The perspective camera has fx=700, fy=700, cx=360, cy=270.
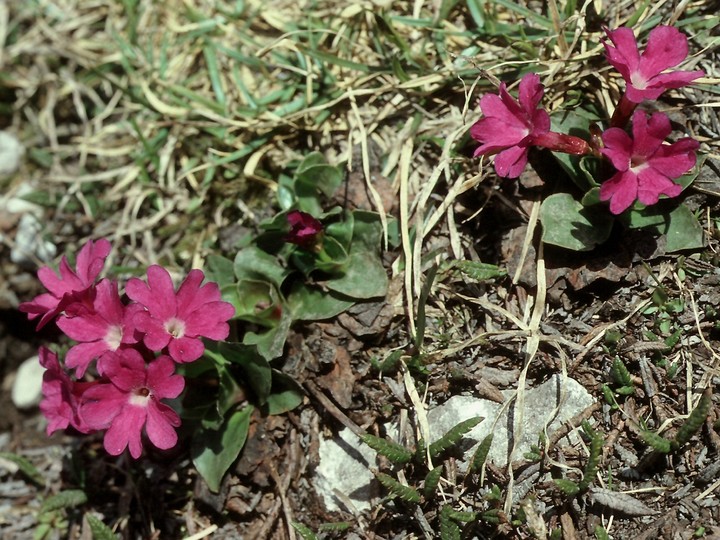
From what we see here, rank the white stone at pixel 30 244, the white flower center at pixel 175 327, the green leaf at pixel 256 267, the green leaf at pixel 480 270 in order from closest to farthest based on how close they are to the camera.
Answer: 1. the white flower center at pixel 175 327
2. the green leaf at pixel 480 270
3. the green leaf at pixel 256 267
4. the white stone at pixel 30 244

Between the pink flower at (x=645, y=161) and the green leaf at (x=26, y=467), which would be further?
the green leaf at (x=26, y=467)

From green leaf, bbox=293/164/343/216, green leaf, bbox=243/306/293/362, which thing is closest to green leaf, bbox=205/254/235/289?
green leaf, bbox=243/306/293/362

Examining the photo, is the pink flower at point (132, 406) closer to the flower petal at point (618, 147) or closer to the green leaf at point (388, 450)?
the green leaf at point (388, 450)

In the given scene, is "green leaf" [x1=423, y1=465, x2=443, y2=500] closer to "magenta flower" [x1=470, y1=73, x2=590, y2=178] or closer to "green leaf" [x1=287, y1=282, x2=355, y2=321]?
"green leaf" [x1=287, y1=282, x2=355, y2=321]

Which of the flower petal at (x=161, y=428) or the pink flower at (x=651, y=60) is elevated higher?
the pink flower at (x=651, y=60)

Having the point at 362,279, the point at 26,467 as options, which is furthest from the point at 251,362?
the point at 26,467

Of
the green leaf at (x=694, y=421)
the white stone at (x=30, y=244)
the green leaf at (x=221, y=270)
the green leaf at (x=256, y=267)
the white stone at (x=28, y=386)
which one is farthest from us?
the white stone at (x=28, y=386)

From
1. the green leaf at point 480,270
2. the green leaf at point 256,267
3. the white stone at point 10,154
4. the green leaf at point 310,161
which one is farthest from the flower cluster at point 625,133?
the white stone at point 10,154
